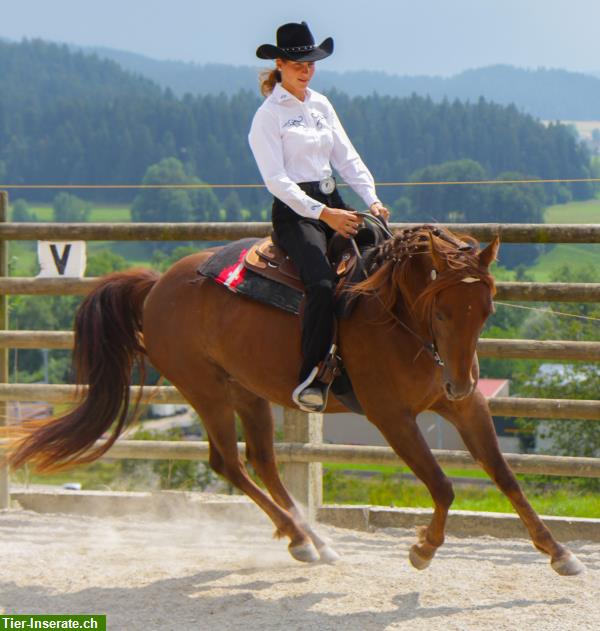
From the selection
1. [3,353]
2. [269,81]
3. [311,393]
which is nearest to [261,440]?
[311,393]

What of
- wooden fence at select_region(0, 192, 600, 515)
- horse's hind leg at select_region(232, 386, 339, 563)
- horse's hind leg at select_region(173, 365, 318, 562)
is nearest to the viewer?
horse's hind leg at select_region(173, 365, 318, 562)

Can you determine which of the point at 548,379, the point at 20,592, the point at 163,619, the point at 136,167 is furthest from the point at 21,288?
the point at 136,167

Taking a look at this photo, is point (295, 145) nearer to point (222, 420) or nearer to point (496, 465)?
point (222, 420)

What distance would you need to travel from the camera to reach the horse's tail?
5.95 metres

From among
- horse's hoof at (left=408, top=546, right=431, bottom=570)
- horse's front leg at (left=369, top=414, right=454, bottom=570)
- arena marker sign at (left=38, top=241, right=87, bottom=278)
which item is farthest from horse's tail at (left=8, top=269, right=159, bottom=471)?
horse's hoof at (left=408, top=546, right=431, bottom=570)

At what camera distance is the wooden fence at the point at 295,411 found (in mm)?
6262

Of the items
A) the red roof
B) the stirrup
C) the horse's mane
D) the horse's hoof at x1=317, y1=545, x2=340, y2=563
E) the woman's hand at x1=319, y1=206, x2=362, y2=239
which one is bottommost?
the red roof

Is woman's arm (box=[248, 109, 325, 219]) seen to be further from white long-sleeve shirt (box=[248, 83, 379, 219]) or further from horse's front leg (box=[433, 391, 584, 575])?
horse's front leg (box=[433, 391, 584, 575])

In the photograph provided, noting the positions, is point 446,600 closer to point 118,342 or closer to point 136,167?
point 118,342

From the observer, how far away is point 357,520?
690 centimetres

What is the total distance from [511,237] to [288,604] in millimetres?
2659

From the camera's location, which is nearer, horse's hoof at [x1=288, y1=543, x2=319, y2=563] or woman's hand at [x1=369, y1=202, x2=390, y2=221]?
woman's hand at [x1=369, y1=202, x2=390, y2=221]

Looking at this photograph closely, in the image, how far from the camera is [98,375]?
6.06 metres

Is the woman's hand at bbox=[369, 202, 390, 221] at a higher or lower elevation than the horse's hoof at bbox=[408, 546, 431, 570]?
higher
